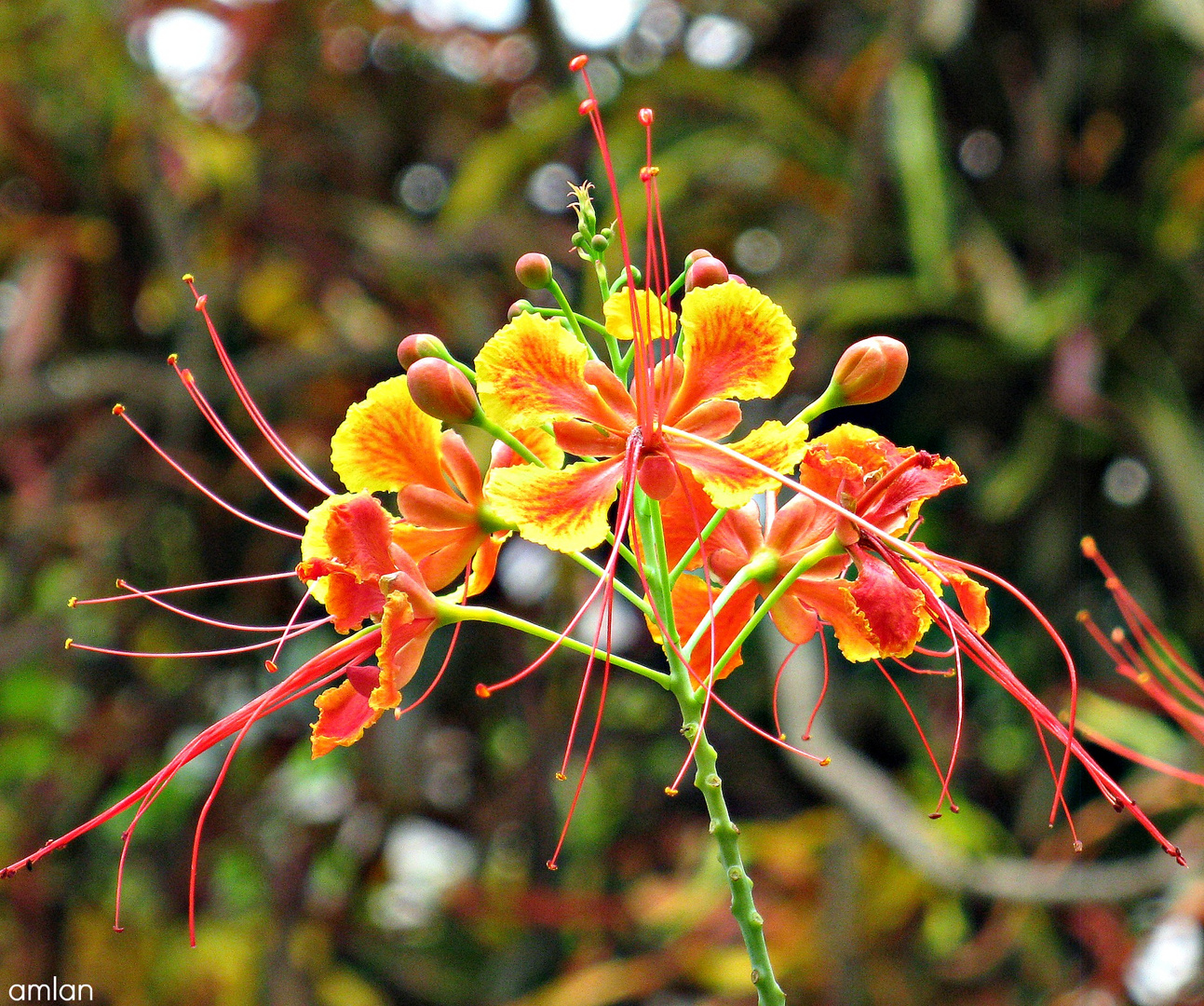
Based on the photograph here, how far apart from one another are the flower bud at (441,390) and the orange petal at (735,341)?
135 mm

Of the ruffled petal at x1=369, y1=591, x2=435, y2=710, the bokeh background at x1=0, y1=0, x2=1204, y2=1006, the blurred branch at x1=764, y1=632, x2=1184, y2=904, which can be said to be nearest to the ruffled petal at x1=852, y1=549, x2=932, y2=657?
the ruffled petal at x1=369, y1=591, x2=435, y2=710

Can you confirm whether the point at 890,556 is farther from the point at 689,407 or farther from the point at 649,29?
the point at 649,29

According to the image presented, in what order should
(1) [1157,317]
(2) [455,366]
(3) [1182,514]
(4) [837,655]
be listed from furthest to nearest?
(1) [1157,317] → (4) [837,655] → (3) [1182,514] → (2) [455,366]

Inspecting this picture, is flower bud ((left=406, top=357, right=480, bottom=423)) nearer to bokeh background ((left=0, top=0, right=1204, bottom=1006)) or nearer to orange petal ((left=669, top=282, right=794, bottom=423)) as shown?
orange petal ((left=669, top=282, right=794, bottom=423))

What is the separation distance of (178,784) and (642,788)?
4.32 ft

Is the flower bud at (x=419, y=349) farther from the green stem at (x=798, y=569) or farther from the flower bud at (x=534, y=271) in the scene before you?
the green stem at (x=798, y=569)

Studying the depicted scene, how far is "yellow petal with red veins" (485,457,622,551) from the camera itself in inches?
24.8

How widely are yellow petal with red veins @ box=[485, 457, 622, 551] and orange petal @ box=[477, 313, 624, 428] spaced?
35 mm

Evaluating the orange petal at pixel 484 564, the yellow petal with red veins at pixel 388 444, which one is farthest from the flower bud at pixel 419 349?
the orange petal at pixel 484 564

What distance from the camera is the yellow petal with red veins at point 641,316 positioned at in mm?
698

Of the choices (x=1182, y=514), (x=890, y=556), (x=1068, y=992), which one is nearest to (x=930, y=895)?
(x=1068, y=992)

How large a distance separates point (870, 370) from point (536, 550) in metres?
2.10

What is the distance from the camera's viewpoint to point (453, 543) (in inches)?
29.1

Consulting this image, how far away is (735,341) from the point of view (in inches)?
26.9
